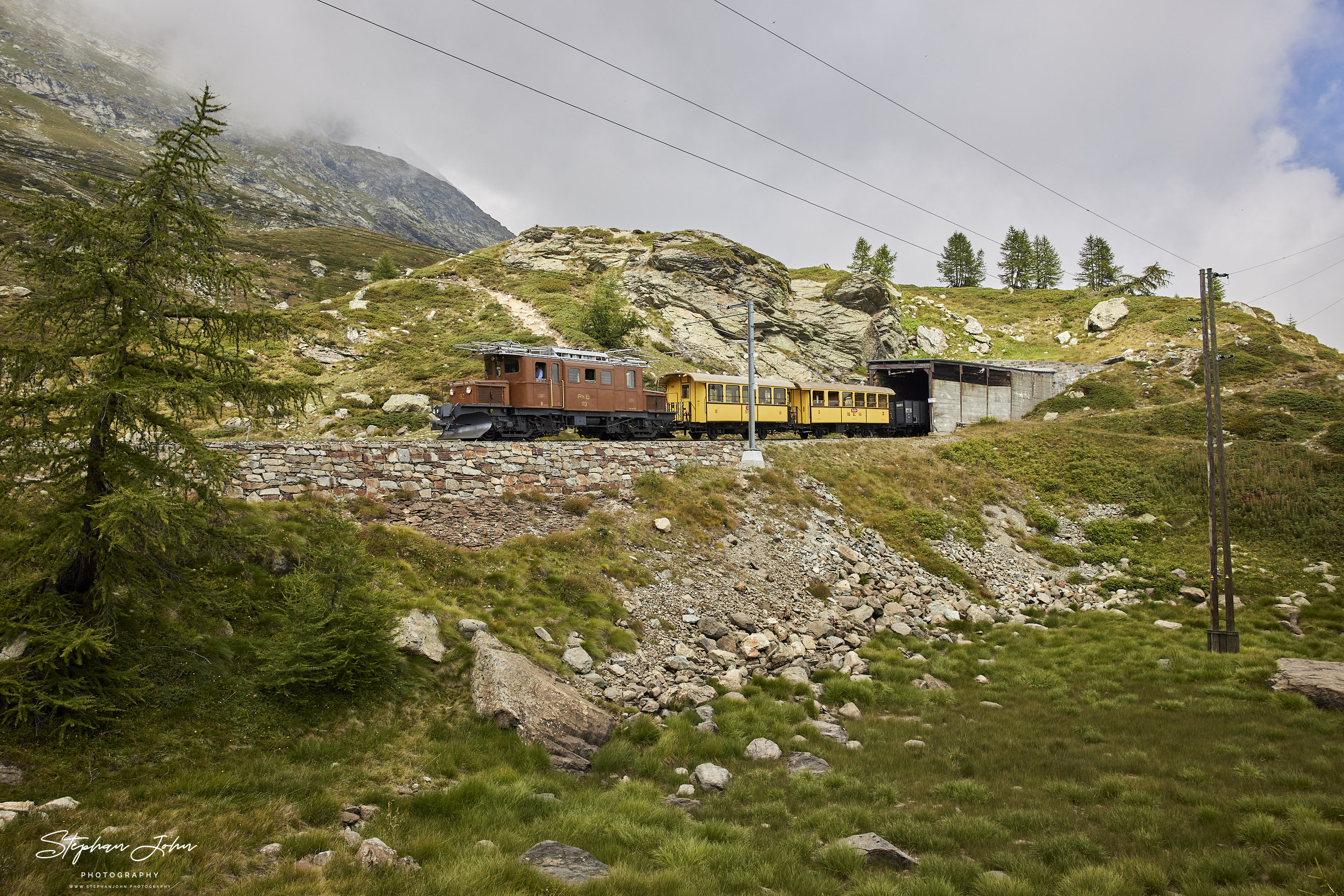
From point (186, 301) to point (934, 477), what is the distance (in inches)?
1112

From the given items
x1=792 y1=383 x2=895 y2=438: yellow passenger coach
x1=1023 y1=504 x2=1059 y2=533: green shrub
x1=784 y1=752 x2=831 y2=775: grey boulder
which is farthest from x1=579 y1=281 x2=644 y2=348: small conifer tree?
x1=784 y1=752 x2=831 y2=775: grey boulder

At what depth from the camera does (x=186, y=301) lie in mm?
7910

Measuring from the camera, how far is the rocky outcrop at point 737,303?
52494 mm

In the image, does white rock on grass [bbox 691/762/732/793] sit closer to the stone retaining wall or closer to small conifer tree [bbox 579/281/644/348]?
the stone retaining wall

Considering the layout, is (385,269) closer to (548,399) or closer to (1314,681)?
(548,399)

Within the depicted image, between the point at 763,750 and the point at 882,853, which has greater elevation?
the point at 882,853

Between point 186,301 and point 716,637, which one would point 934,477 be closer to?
point 716,637

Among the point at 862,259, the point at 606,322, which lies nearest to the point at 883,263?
the point at 862,259

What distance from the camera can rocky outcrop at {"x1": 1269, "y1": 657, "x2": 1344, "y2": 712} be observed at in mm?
12172

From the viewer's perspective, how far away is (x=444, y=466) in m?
16.5

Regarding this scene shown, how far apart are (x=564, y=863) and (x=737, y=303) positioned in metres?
55.4

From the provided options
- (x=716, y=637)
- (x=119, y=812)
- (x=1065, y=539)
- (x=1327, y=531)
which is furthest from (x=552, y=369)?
(x=1327, y=531)

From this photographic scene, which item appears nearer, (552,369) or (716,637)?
(716,637)

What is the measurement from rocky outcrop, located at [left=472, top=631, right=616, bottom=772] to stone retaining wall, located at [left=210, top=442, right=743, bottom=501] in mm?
6598
